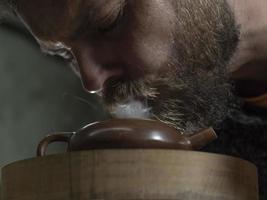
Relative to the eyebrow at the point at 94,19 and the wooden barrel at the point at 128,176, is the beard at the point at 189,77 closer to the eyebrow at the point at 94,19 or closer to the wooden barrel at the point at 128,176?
the eyebrow at the point at 94,19

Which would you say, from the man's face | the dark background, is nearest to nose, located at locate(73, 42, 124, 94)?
the man's face

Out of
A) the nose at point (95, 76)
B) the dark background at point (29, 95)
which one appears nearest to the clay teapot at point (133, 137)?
the nose at point (95, 76)

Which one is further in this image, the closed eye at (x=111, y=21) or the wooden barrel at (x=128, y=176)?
the closed eye at (x=111, y=21)

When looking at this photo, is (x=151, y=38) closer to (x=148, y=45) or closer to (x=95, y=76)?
(x=148, y=45)

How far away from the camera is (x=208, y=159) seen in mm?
666

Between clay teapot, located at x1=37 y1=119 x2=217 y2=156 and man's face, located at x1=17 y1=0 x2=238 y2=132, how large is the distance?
306 millimetres

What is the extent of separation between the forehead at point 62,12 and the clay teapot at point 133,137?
1.00ft

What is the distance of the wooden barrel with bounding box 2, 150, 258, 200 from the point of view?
0.64m

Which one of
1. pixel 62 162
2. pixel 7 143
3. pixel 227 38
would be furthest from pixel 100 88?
pixel 7 143

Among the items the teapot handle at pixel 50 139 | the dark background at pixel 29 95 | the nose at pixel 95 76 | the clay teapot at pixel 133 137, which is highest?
the clay teapot at pixel 133 137

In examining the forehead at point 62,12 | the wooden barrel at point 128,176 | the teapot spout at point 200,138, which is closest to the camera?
the wooden barrel at point 128,176

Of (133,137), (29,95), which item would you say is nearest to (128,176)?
(133,137)

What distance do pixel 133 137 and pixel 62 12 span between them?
1.20ft

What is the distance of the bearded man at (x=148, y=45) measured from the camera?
102cm
